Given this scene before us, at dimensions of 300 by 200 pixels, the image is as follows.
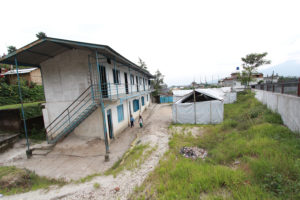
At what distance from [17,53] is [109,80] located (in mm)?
4779

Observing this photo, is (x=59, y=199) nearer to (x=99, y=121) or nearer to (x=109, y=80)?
(x=99, y=121)

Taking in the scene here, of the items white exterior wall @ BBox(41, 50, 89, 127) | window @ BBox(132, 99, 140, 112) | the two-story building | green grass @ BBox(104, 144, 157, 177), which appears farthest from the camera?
window @ BBox(132, 99, 140, 112)

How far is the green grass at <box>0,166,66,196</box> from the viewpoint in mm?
4145

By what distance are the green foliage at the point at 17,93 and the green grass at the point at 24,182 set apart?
14.4 meters

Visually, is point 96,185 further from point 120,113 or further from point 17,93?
point 17,93

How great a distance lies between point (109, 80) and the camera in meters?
8.05

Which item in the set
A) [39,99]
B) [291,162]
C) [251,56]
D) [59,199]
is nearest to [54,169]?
[59,199]

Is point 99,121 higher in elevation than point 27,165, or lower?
higher

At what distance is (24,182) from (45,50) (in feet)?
21.6

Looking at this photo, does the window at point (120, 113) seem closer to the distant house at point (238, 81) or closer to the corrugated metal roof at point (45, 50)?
the corrugated metal roof at point (45, 50)

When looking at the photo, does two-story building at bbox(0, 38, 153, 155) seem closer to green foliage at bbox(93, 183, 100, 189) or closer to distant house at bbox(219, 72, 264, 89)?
green foliage at bbox(93, 183, 100, 189)

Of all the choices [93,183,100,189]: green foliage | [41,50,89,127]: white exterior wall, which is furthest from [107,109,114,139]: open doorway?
[93,183,100,189]: green foliage

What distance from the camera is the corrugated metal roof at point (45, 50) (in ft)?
19.3

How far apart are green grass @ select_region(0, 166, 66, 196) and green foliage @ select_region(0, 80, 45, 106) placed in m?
14.4
